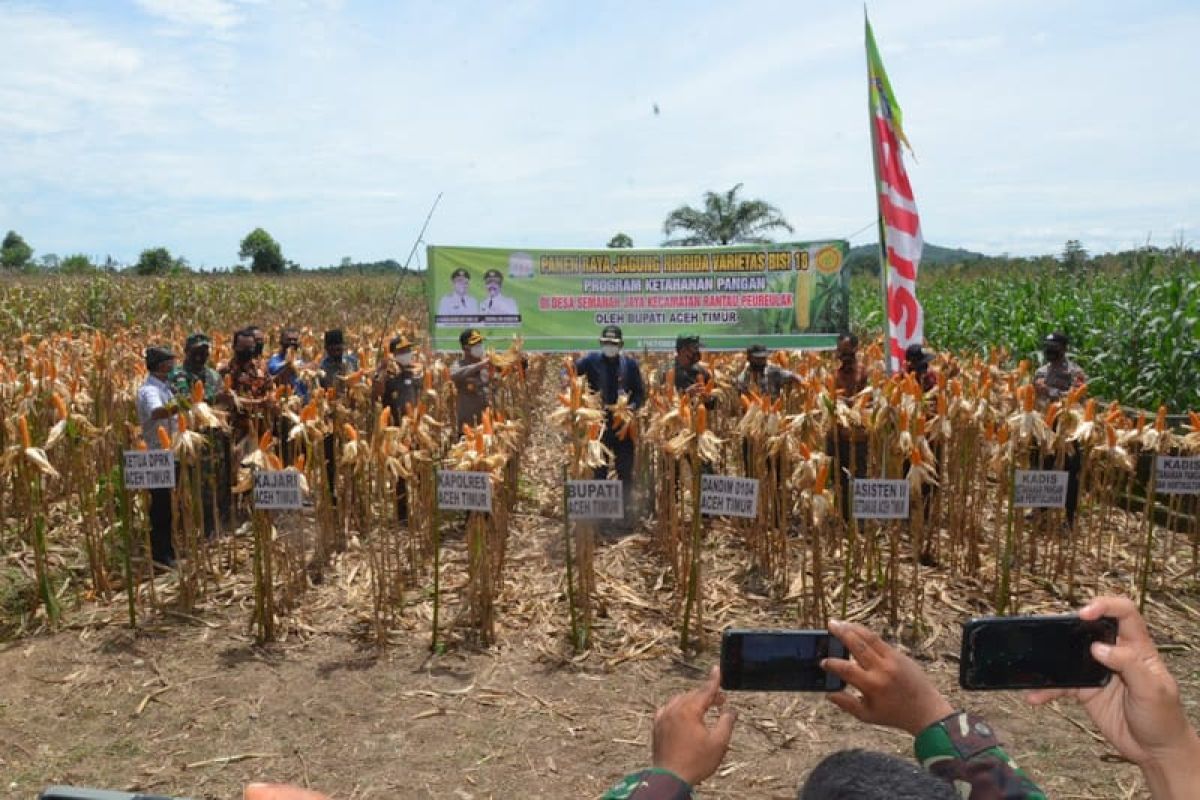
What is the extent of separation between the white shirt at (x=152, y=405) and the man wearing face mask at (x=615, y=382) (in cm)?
355

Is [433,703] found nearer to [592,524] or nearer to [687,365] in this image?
[592,524]

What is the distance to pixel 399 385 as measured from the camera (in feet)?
28.1

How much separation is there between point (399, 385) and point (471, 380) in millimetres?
715

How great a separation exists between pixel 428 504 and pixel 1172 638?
17.5 feet

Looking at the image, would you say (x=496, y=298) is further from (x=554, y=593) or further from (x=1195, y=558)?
(x=1195, y=558)

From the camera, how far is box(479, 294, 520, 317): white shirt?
38.1 ft

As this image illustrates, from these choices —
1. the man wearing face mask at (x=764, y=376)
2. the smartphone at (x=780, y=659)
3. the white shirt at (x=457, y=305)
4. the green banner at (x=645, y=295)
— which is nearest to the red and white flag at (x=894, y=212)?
the man wearing face mask at (x=764, y=376)

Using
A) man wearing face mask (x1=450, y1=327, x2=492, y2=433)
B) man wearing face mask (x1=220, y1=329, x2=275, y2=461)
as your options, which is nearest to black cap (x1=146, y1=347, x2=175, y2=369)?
man wearing face mask (x1=220, y1=329, x2=275, y2=461)

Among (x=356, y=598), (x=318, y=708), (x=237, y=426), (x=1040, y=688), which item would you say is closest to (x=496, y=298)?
(x=237, y=426)

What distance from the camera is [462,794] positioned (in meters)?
4.08

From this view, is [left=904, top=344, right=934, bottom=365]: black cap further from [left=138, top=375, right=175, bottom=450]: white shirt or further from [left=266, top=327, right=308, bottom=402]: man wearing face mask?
[left=138, top=375, right=175, bottom=450]: white shirt

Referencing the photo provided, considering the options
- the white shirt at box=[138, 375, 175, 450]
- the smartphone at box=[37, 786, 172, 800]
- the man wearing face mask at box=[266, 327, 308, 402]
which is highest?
→ the man wearing face mask at box=[266, 327, 308, 402]

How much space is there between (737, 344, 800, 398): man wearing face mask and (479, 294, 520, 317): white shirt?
397cm

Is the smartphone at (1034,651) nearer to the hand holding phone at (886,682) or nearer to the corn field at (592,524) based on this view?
the hand holding phone at (886,682)
